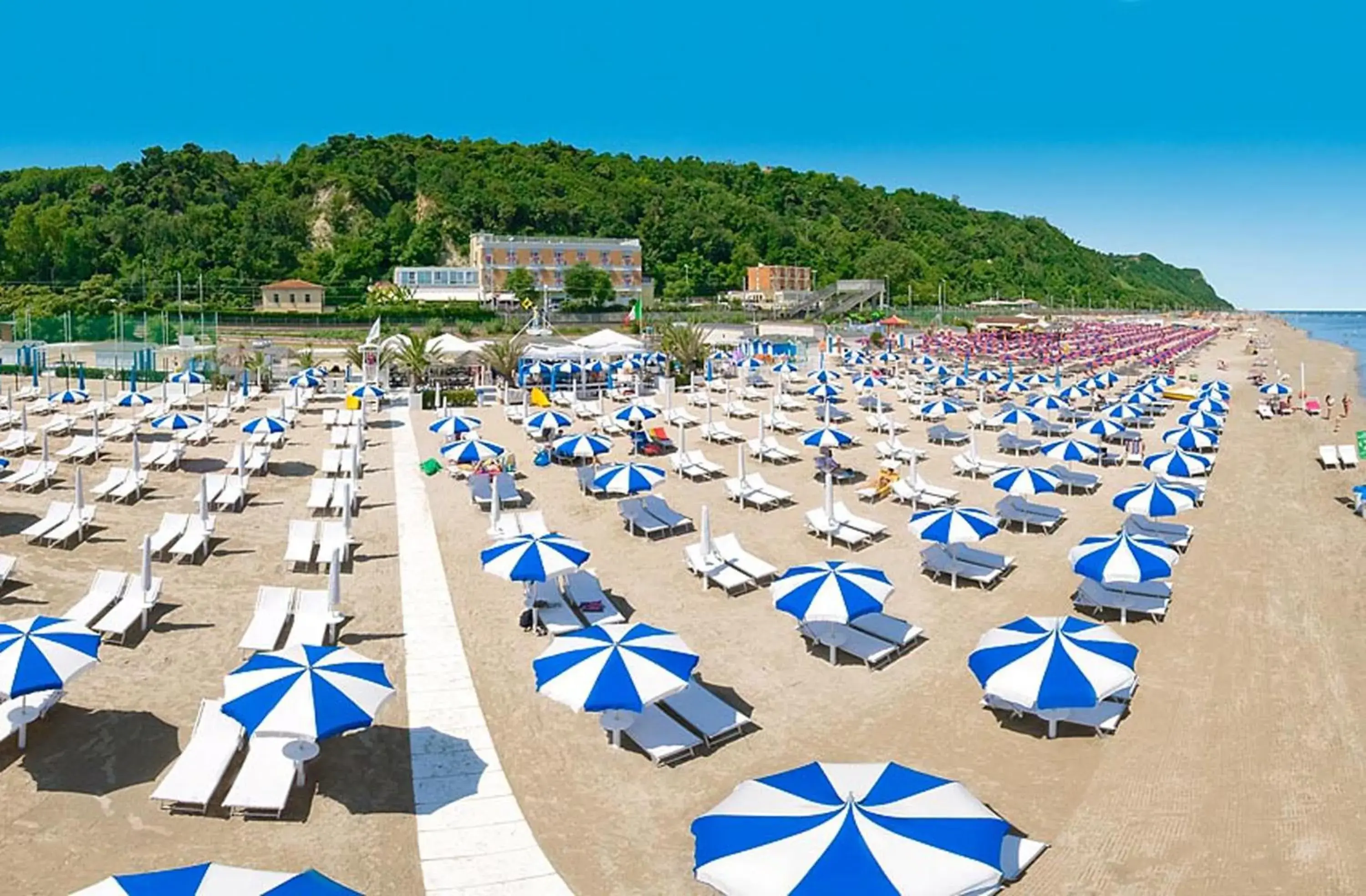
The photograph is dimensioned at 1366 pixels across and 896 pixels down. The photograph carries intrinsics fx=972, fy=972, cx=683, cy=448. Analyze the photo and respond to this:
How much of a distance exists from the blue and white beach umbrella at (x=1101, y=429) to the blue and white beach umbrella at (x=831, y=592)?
13554 millimetres

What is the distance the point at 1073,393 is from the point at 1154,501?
59.9 ft

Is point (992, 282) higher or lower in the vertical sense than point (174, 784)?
higher

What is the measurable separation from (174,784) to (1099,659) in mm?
7901

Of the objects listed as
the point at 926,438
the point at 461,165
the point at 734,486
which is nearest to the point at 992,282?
the point at 461,165

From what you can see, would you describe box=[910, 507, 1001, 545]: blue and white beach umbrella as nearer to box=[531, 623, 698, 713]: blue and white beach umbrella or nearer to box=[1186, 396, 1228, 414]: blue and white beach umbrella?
box=[531, 623, 698, 713]: blue and white beach umbrella

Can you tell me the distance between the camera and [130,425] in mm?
23656

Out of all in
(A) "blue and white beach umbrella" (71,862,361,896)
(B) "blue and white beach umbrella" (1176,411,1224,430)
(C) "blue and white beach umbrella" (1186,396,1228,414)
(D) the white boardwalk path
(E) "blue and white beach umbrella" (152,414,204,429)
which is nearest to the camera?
(A) "blue and white beach umbrella" (71,862,361,896)

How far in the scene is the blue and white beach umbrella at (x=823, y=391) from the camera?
29906 millimetres

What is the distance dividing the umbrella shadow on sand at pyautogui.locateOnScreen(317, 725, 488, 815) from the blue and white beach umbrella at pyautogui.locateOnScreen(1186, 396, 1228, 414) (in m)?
25.2

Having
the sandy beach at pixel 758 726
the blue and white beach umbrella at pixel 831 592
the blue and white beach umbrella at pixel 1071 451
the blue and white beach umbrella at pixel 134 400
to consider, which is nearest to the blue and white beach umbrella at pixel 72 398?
the blue and white beach umbrella at pixel 134 400

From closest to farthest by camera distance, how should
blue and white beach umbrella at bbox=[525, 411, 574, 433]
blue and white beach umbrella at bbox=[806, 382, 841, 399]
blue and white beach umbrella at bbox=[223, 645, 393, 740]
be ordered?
1. blue and white beach umbrella at bbox=[223, 645, 393, 740]
2. blue and white beach umbrella at bbox=[525, 411, 574, 433]
3. blue and white beach umbrella at bbox=[806, 382, 841, 399]

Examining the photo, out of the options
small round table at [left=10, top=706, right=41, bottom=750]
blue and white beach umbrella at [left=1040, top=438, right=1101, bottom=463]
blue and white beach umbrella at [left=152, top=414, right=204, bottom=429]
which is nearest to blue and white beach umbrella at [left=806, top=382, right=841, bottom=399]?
blue and white beach umbrella at [left=1040, top=438, right=1101, bottom=463]

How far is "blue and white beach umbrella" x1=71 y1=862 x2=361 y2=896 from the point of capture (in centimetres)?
508

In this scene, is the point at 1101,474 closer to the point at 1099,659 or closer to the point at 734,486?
the point at 734,486
